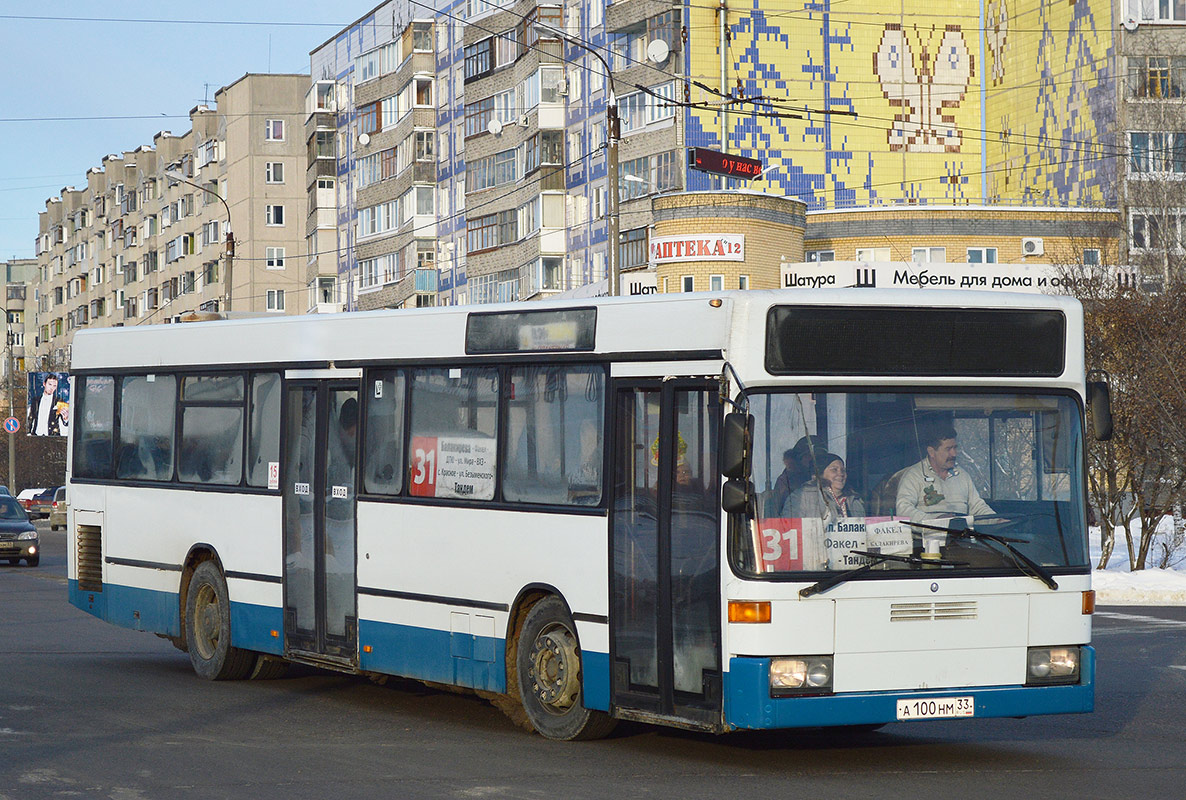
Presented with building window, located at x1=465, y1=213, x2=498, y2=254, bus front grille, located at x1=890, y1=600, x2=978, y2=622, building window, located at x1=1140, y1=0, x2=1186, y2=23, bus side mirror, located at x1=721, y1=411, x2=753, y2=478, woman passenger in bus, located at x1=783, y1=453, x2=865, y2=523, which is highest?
building window, located at x1=1140, y1=0, x2=1186, y2=23

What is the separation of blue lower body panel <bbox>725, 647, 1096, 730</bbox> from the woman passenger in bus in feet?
2.72

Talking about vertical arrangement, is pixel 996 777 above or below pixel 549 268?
below

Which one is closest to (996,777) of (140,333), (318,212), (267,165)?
(140,333)

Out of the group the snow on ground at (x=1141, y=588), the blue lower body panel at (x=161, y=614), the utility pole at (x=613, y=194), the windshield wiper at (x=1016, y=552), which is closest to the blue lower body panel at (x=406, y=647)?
the blue lower body panel at (x=161, y=614)

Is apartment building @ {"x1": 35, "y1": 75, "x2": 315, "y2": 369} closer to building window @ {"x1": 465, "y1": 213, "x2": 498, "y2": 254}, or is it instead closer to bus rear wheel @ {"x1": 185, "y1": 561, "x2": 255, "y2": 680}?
building window @ {"x1": 465, "y1": 213, "x2": 498, "y2": 254}

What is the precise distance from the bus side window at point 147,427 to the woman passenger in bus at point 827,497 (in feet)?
23.8

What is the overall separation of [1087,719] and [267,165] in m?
89.7

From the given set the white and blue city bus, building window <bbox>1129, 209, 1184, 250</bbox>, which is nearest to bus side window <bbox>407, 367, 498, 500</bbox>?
the white and blue city bus

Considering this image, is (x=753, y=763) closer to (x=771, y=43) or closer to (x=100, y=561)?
(x=100, y=561)

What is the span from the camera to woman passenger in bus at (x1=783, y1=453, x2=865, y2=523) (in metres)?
9.28

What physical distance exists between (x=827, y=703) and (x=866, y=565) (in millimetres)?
760

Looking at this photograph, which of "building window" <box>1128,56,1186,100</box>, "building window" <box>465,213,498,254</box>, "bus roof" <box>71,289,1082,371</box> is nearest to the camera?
"bus roof" <box>71,289,1082,371</box>

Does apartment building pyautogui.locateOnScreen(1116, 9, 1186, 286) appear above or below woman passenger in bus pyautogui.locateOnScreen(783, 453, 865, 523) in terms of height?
above

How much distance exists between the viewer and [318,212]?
→ 83.0 metres
